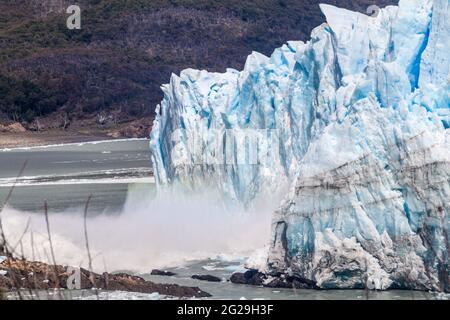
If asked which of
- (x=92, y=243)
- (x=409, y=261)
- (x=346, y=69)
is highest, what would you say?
(x=346, y=69)

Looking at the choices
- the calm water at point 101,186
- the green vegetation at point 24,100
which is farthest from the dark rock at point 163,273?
the green vegetation at point 24,100

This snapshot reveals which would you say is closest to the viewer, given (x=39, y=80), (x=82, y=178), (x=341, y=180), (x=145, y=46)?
(x=341, y=180)

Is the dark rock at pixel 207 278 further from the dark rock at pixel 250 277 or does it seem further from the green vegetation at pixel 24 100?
the green vegetation at pixel 24 100

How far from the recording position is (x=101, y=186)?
102 ft

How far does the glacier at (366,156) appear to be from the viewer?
12.4 m

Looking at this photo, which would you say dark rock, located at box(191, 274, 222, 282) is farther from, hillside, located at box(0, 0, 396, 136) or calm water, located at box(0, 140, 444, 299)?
hillside, located at box(0, 0, 396, 136)

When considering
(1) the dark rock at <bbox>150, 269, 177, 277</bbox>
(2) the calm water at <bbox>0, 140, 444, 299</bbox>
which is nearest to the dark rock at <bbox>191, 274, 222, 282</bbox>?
(2) the calm water at <bbox>0, 140, 444, 299</bbox>

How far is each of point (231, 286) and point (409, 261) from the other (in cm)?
267

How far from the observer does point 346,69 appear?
15414 mm

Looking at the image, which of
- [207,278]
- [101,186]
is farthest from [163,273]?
[101,186]

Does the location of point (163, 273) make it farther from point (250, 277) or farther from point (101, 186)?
point (101, 186)
